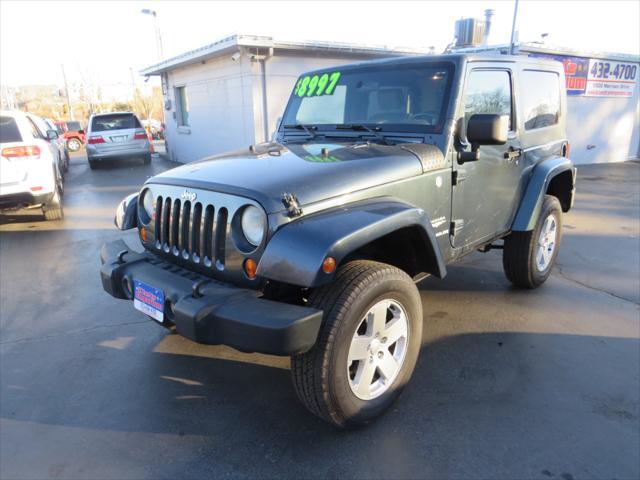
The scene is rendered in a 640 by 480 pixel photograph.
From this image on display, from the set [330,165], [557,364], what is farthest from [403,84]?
[557,364]

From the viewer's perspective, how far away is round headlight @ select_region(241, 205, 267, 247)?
2387mm

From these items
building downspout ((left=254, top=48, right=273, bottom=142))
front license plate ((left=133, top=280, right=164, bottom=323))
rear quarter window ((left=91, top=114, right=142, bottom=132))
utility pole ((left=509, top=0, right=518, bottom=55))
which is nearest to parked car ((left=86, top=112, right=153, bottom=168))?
rear quarter window ((left=91, top=114, right=142, bottom=132))

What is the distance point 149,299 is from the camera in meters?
2.66

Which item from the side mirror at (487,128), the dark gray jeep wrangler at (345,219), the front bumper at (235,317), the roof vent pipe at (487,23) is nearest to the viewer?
the front bumper at (235,317)

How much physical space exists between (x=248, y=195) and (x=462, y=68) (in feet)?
6.13

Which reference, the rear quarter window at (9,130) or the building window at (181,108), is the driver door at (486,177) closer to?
the rear quarter window at (9,130)

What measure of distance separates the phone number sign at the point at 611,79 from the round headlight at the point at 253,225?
50.3ft

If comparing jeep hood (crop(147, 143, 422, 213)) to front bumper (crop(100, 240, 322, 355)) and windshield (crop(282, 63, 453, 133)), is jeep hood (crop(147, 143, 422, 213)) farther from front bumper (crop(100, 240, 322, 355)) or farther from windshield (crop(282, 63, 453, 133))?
front bumper (crop(100, 240, 322, 355))

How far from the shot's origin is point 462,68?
329 cm

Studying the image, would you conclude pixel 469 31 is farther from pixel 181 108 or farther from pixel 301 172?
pixel 301 172

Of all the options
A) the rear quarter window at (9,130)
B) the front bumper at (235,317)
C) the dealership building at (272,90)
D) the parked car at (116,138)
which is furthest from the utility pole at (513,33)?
the parked car at (116,138)

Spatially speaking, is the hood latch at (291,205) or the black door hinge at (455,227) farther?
the black door hinge at (455,227)

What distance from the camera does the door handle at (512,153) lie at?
3781 millimetres

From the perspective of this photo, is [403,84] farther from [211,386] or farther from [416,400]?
[211,386]
